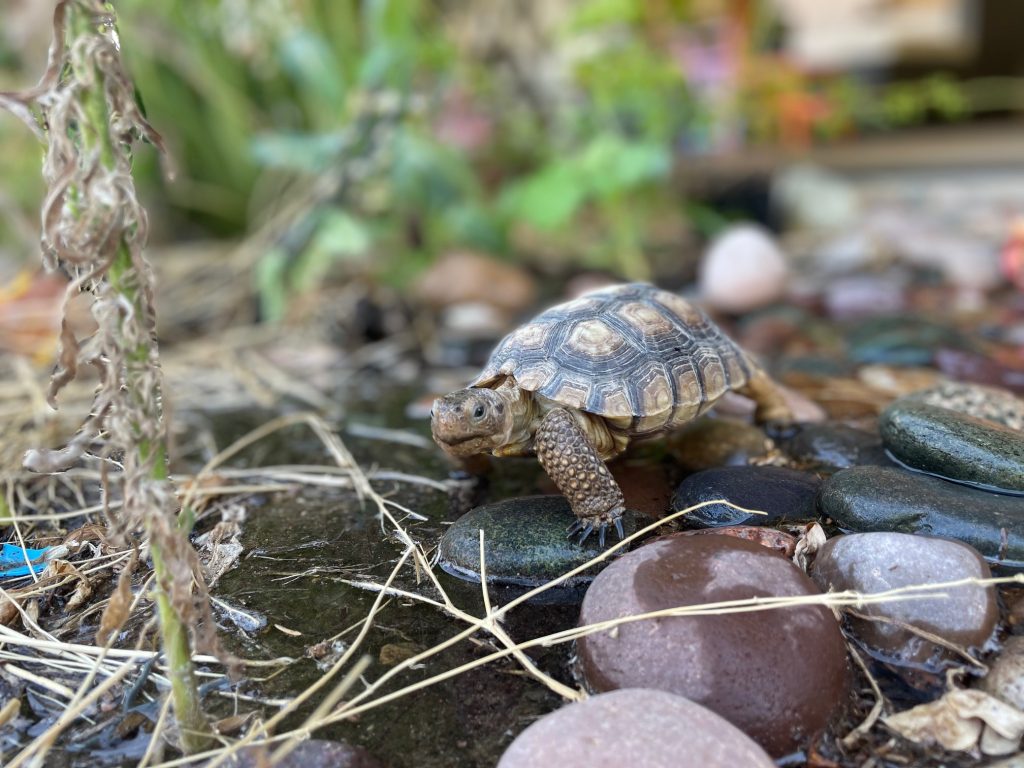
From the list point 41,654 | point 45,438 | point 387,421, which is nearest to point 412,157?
point 387,421

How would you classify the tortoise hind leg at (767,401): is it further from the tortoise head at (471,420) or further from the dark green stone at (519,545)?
the tortoise head at (471,420)

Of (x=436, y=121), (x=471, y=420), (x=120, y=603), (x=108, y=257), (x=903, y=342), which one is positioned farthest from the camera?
(x=436, y=121)

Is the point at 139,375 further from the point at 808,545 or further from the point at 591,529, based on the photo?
the point at 808,545

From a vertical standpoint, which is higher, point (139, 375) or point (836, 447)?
point (139, 375)

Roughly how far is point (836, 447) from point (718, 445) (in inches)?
14.7

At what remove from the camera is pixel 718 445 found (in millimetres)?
2607

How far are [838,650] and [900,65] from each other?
764cm

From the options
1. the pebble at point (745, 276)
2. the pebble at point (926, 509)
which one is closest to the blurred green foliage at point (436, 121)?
the pebble at point (745, 276)

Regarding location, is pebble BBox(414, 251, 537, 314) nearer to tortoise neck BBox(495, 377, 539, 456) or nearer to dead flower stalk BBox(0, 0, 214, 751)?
tortoise neck BBox(495, 377, 539, 456)

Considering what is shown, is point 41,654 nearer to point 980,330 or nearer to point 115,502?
point 115,502

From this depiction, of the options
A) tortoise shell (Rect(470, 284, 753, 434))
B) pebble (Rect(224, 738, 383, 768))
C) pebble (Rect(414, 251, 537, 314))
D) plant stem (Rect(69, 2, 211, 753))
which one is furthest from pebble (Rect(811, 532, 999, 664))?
pebble (Rect(414, 251, 537, 314))

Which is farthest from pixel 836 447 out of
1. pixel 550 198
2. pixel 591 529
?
pixel 550 198

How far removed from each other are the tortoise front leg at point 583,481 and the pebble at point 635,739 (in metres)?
0.64

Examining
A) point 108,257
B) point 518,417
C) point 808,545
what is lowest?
point 808,545
